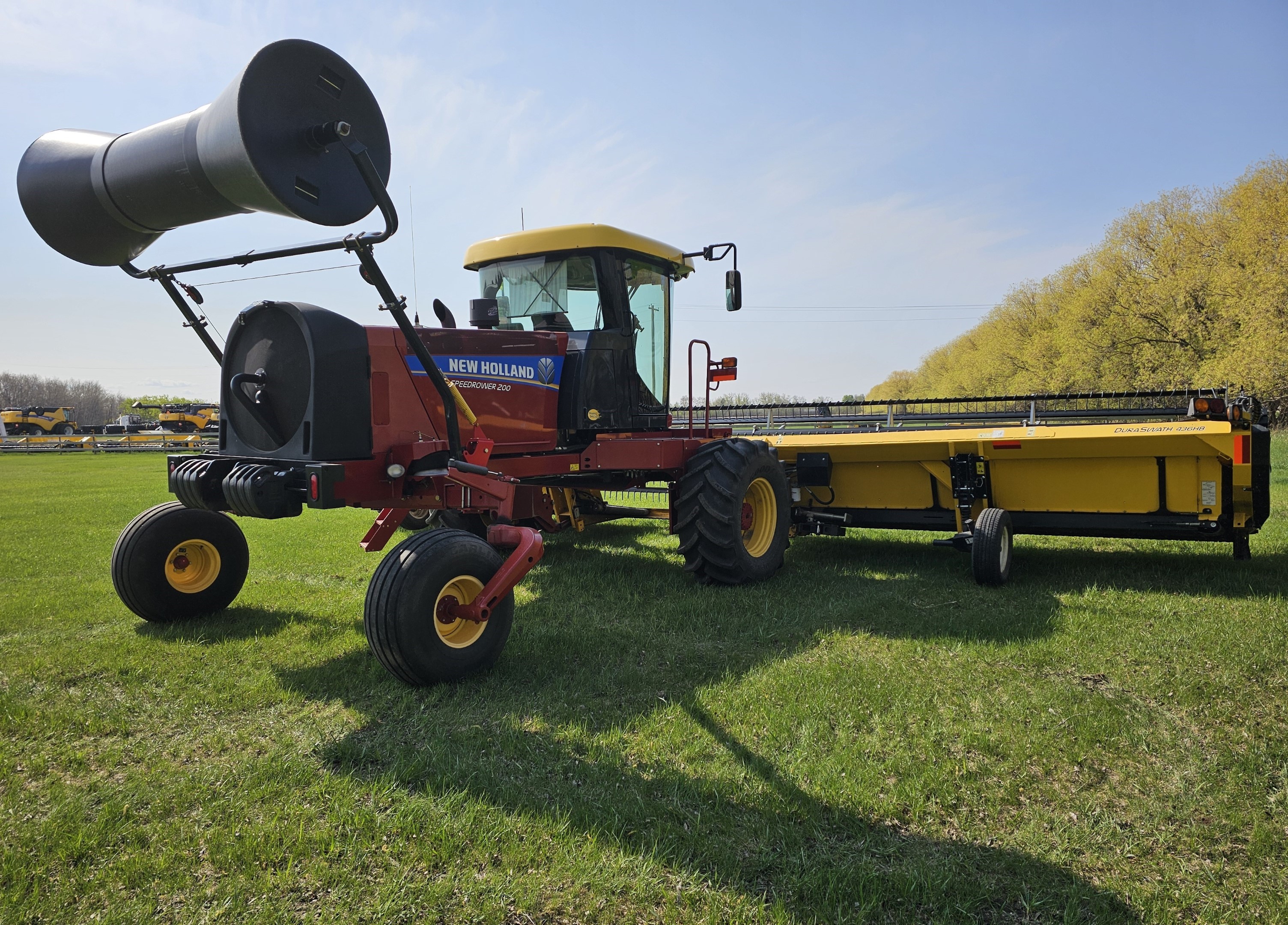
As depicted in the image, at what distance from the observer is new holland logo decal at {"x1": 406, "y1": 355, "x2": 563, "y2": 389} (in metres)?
5.25

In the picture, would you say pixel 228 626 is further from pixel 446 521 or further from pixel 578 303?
pixel 578 303

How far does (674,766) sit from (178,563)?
12.8 ft

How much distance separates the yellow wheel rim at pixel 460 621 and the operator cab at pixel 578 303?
2.40 metres

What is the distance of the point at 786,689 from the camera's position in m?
3.82

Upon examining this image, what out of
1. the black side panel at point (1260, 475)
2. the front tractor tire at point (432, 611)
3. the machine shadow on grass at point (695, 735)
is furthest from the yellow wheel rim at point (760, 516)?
the black side panel at point (1260, 475)

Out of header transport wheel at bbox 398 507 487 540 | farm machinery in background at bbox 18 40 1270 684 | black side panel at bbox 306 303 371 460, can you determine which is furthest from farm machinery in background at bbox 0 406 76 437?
black side panel at bbox 306 303 371 460

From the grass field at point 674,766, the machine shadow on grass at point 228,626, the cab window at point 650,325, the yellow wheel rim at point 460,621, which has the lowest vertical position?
the grass field at point 674,766

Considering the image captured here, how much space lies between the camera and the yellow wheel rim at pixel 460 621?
4012 mm

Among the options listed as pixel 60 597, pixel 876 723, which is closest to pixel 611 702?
pixel 876 723

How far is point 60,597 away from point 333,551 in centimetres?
245

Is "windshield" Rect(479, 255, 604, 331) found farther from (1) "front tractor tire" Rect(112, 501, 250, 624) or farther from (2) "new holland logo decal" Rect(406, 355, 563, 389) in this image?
(1) "front tractor tire" Rect(112, 501, 250, 624)

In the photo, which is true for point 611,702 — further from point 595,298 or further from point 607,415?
point 595,298

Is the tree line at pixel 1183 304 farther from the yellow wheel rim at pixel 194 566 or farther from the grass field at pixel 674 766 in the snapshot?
the yellow wheel rim at pixel 194 566

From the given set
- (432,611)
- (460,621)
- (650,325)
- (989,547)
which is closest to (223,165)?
(432,611)
